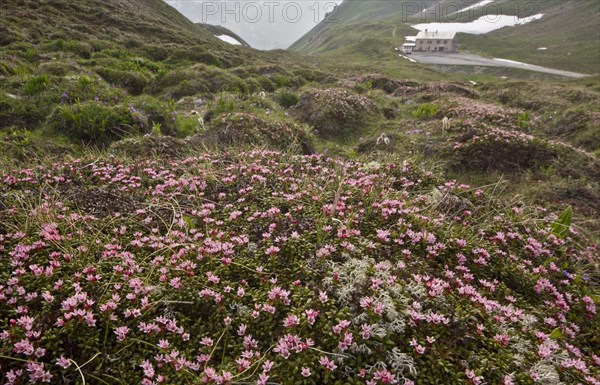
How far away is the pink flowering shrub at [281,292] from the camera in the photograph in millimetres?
2963

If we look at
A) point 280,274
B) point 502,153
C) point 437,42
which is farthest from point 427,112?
point 437,42

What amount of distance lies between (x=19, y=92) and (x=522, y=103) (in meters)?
25.4

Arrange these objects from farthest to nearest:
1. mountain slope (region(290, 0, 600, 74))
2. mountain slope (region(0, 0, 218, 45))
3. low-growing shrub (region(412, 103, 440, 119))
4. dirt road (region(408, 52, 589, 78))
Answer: mountain slope (region(290, 0, 600, 74)), dirt road (region(408, 52, 589, 78)), mountain slope (region(0, 0, 218, 45)), low-growing shrub (region(412, 103, 440, 119))

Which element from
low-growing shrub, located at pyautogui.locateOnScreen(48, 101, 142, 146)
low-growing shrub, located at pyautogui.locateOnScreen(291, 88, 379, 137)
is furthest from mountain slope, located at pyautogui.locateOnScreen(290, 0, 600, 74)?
low-growing shrub, located at pyautogui.locateOnScreen(48, 101, 142, 146)

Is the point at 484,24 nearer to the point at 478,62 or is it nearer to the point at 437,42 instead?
the point at 437,42

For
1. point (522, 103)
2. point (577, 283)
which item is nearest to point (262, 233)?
point (577, 283)

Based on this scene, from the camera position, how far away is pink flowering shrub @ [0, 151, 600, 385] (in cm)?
296

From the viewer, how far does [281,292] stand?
3.49 metres

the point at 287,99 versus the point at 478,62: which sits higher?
the point at 478,62

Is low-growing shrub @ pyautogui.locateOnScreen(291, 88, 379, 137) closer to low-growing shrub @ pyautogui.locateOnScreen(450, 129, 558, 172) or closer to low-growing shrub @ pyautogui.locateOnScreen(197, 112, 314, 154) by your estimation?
low-growing shrub @ pyautogui.locateOnScreen(197, 112, 314, 154)

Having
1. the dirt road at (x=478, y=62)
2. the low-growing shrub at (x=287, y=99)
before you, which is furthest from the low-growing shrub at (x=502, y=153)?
the dirt road at (x=478, y=62)

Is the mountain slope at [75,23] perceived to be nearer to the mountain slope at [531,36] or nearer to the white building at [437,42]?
the mountain slope at [531,36]

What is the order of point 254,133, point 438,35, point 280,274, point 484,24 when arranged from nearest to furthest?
point 280,274 → point 254,133 → point 438,35 → point 484,24

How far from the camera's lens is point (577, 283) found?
16.0ft
